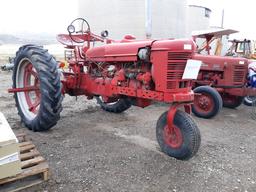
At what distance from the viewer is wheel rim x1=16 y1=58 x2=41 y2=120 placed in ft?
14.5

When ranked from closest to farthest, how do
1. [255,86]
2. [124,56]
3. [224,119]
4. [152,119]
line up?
[124,56] < [152,119] < [224,119] < [255,86]

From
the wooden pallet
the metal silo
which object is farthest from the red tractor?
the metal silo

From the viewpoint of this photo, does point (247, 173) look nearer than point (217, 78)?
Yes

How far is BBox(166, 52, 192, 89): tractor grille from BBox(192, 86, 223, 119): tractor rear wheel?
91.7 inches

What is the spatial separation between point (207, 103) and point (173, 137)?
2.40 meters

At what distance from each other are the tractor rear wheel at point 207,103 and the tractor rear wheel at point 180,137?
2.29 metres

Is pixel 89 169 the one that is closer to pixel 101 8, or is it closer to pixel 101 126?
pixel 101 126

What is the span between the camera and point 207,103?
5461 millimetres

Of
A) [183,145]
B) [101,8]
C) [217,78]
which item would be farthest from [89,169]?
[101,8]

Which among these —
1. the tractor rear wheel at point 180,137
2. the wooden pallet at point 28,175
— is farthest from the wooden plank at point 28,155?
the tractor rear wheel at point 180,137

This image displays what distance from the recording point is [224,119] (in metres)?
5.45

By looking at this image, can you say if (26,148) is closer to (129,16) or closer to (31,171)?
(31,171)

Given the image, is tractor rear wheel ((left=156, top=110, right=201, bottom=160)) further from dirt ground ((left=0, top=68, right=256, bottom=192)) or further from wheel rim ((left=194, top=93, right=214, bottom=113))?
wheel rim ((left=194, top=93, right=214, bottom=113))

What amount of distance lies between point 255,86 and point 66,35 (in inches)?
151
